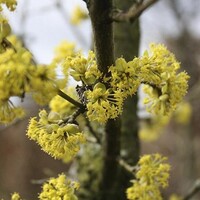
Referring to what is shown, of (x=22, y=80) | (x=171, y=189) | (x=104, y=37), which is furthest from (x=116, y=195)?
(x=171, y=189)

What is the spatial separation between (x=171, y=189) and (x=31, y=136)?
24.9 feet

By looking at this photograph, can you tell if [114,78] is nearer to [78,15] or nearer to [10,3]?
[10,3]

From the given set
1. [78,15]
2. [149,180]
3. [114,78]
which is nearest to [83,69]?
[114,78]

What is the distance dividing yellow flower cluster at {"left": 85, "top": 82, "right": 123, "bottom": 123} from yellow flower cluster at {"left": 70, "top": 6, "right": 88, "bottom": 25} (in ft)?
7.01

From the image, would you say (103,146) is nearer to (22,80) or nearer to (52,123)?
(52,123)

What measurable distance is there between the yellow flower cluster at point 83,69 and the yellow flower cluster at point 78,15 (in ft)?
6.83

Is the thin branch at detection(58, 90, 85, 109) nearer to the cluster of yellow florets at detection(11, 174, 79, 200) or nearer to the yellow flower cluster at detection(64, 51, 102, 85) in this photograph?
the yellow flower cluster at detection(64, 51, 102, 85)

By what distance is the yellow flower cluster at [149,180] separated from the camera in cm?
152

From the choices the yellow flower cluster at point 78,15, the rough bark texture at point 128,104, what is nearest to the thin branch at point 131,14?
the rough bark texture at point 128,104

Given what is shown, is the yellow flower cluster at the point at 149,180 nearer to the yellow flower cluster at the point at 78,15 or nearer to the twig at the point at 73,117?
the twig at the point at 73,117

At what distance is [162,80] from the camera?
1.30 meters

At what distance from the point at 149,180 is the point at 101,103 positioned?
49cm

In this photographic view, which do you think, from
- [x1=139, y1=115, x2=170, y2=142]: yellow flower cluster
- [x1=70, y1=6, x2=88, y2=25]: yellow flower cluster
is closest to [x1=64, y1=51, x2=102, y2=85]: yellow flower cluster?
[x1=139, y1=115, x2=170, y2=142]: yellow flower cluster

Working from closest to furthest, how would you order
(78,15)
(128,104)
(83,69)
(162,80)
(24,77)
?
1. (24,77)
2. (83,69)
3. (162,80)
4. (128,104)
5. (78,15)
